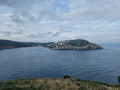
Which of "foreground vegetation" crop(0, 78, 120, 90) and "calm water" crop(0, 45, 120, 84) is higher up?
"foreground vegetation" crop(0, 78, 120, 90)

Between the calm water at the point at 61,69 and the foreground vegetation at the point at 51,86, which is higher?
the foreground vegetation at the point at 51,86

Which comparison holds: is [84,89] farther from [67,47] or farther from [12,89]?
[67,47]

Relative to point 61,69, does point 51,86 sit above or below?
above

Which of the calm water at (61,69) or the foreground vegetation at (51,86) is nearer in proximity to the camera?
the foreground vegetation at (51,86)

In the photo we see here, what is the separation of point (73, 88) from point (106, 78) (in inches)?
1487

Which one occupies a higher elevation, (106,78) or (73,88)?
(73,88)

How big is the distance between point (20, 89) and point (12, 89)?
63 centimetres

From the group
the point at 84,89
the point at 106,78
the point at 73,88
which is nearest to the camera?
the point at 73,88

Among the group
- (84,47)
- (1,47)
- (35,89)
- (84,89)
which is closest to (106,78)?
(84,89)

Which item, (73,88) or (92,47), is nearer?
(73,88)

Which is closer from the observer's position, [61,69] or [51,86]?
[51,86]

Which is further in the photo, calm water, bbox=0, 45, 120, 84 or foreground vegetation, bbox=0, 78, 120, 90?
calm water, bbox=0, 45, 120, 84

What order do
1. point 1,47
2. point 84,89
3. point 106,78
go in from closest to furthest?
1. point 84,89
2. point 106,78
3. point 1,47

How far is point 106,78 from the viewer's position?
38.5 meters
